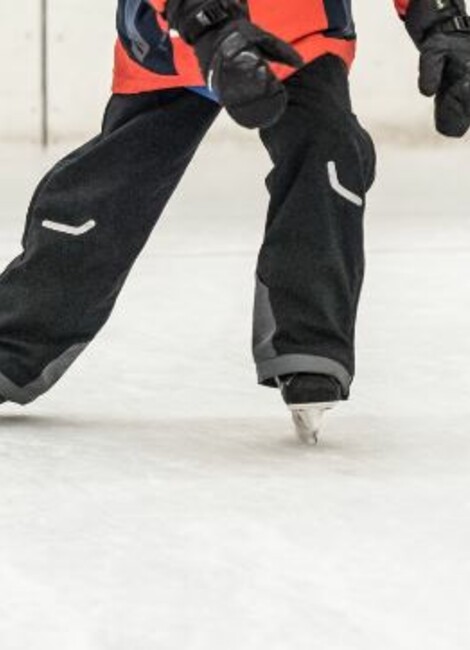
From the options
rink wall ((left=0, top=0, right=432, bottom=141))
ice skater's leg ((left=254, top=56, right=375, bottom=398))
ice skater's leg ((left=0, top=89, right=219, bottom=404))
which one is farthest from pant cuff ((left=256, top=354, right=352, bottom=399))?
rink wall ((left=0, top=0, right=432, bottom=141))

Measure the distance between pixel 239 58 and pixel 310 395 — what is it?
35cm

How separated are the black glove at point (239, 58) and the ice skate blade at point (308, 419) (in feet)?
1.00

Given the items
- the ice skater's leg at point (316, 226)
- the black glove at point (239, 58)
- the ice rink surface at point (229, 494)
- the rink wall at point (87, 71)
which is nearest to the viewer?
the ice rink surface at point (229, 494)

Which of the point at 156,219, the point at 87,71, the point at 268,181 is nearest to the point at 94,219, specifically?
the point at 156,219

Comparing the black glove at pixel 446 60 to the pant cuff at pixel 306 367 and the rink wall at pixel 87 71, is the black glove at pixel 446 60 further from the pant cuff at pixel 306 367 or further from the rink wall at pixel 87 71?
the rink wall at pixel 87 71

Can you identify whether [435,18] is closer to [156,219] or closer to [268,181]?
[268,181]

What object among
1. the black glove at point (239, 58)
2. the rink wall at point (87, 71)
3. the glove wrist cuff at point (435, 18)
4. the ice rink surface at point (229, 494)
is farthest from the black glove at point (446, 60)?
the rink wall at point (87, 71)

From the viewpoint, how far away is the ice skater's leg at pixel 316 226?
1.68m

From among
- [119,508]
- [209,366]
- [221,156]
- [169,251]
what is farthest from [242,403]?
[221,156]

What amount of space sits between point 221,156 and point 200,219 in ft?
3.51

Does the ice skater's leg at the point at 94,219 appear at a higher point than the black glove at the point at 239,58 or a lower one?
lower

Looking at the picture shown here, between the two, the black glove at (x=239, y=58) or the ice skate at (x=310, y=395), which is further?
the ice skate at (x=310, y=395)

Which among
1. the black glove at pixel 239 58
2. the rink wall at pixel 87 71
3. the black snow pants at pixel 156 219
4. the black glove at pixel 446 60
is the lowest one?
the rink wall at pixel 87 71

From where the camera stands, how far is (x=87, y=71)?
5.34 meters
